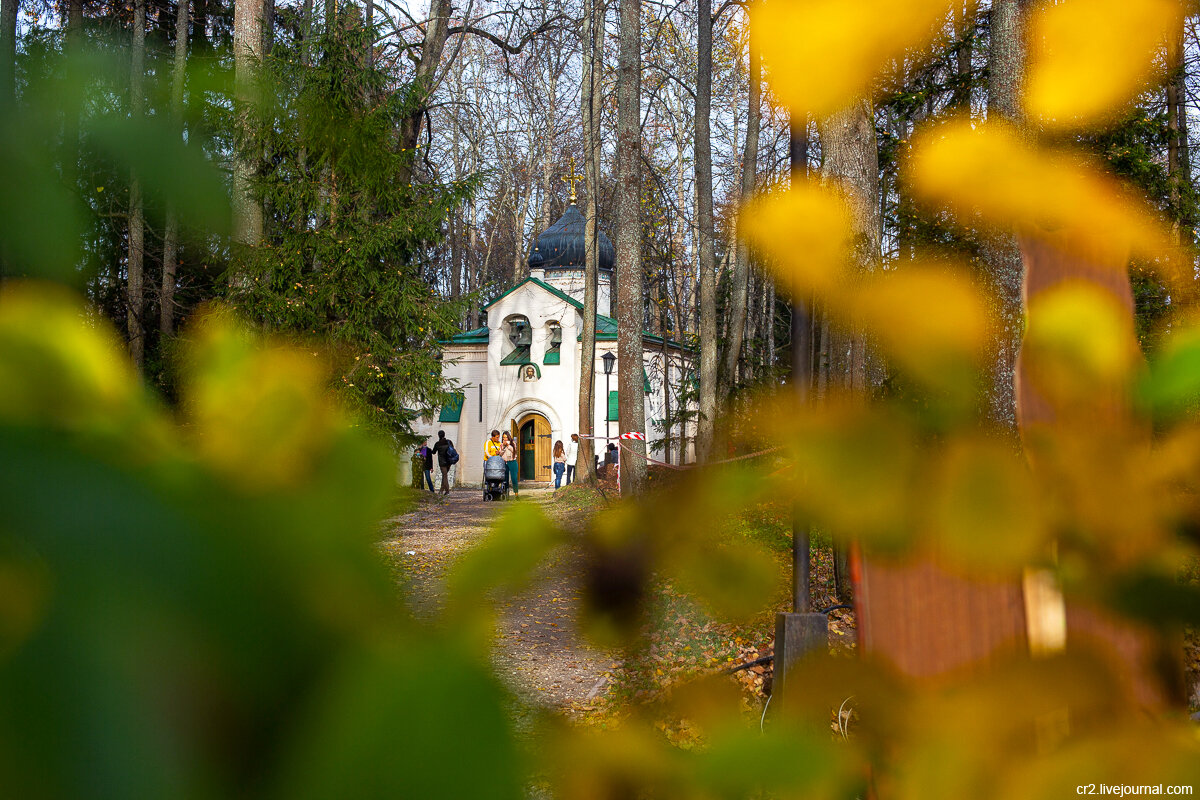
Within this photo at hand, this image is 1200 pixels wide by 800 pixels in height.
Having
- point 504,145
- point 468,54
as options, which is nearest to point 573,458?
point 504,145

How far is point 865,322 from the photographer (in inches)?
12.9

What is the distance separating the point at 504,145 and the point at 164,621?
20825mm

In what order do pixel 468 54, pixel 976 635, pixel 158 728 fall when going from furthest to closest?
pixel 468 54 < pixel 976 635 < pixel 158 728

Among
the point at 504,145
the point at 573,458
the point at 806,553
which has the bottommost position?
the point at 573,458

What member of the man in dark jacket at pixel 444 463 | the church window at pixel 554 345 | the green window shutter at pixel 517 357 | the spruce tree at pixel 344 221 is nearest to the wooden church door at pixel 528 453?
the green window shutter at pixel 517 357

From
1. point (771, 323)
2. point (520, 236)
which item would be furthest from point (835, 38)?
point (520, 236)

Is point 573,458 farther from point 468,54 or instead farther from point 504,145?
point 468,54

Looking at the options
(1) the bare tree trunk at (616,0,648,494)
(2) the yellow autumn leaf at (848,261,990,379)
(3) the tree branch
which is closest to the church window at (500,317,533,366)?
(3) the tree branch

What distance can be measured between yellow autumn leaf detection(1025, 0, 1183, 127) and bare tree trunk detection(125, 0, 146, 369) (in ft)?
0.95

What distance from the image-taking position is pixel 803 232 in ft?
1.08

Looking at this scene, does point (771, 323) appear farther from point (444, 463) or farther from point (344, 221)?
point (344, 221)

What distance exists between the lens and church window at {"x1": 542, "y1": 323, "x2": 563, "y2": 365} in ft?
69.7

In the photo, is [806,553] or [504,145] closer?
[806,553]

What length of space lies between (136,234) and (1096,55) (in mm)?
320
